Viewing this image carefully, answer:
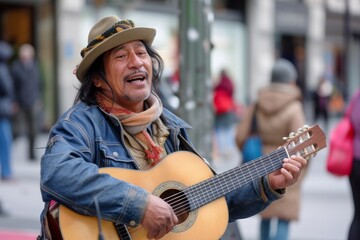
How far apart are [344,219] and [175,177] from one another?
21.7ft

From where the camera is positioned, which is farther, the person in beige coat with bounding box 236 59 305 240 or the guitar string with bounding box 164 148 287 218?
the person in beige coat with bounding box 236 59 305 240

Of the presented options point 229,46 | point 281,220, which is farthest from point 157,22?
point 281,220

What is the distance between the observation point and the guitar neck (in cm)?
331

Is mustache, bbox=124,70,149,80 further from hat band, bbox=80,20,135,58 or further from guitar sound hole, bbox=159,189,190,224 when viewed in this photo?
guitar sound hole, bbox=159,189,190,224

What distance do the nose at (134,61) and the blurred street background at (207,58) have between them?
665 millimetres

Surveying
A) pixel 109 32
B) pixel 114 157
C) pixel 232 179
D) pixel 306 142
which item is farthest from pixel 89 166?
pixel 306 142

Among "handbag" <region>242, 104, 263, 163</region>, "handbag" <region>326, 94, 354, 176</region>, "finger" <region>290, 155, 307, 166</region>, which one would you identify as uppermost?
"finger" <region>290, 155, 307, 166</region>

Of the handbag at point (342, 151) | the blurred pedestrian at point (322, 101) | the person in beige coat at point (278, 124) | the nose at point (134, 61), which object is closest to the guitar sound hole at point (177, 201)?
the nose at point (134, 61)

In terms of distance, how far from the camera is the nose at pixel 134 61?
3238 millimetres

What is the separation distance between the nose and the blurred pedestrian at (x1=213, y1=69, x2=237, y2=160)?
1186 cm

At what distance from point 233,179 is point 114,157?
524 millimetres

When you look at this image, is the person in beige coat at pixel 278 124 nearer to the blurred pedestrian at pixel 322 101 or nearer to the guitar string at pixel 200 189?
the guitar string at pixel 200 189

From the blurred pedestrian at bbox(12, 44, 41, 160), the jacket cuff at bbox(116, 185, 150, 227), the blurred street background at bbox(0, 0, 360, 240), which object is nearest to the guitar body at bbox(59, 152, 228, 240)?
the jacket cuff at bbox(116, 185, 150, 227)

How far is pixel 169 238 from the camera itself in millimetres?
3215
